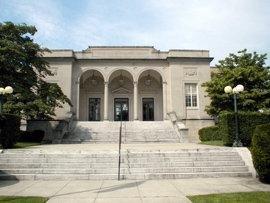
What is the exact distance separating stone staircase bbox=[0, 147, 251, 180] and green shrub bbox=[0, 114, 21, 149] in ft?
10.5

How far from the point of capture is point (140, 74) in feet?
109

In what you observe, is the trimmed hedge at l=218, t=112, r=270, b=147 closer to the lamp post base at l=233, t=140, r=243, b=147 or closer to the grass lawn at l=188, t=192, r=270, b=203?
the lamp post base at l=233, t=140, r=243, b=147

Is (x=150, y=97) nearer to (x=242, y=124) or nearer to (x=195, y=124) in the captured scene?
(x=195, y=124)

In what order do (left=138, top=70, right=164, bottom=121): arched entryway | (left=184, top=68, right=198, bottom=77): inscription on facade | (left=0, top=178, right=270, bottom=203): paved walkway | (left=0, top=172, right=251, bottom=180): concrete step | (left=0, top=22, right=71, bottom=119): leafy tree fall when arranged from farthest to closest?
(left=138, top=70, right=164, bottom=121): arched entryway, (left=184, top=68, right=198, bottom=77): inscription on facade, (left=0, top=22, right=71, bottom=119): leafy tree, (left=0, top=172, right=251, bottom=180): concrete step, (left=0, top=178, right=270, bottom=203): paved walkway

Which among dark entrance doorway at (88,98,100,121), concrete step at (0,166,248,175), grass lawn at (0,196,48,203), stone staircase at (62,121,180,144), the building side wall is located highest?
the building side wall

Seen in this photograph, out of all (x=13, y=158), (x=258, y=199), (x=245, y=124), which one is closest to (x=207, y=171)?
(x=258, y=199)

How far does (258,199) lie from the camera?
8008 millimetres

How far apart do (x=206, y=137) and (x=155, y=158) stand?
1474 cm

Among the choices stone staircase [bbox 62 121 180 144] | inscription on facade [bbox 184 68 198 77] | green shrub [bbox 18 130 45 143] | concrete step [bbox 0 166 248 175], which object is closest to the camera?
concrete step [bbox 0 166 248 175]

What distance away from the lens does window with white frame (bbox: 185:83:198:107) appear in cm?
3247

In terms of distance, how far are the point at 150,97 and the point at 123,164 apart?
23.4 metres

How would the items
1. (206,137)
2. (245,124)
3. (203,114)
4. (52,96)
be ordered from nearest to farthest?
(245,124)
(52,96)
(206,137)
(203,114)

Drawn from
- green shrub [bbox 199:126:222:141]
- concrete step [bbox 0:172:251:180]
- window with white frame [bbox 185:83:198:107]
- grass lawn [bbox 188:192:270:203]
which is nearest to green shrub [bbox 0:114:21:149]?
concrete step [bbox 0:172:251:180]

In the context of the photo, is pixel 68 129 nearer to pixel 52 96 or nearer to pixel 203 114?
pixel 52 96
